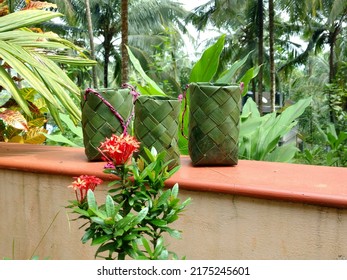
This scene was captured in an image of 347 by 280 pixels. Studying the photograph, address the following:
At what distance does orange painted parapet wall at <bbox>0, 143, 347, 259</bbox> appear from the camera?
112 centimetres

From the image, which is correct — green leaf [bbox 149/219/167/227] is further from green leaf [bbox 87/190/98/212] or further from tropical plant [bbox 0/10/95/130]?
tropical plant [bbox 0/10/95/130]

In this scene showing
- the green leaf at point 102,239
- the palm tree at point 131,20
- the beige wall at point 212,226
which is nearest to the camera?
the green leaf at point 102,239

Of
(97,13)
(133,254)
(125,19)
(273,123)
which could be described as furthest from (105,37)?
(133,254)

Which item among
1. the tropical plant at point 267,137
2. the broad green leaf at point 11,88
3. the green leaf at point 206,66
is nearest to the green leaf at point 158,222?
the broad green leaf at point 11,88

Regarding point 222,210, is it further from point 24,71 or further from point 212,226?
point 24,71

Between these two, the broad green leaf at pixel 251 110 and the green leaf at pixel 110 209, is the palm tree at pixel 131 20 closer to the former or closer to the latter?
the broad green leaf at pixel 251 110

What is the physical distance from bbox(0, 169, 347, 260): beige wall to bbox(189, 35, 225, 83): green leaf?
0.84m

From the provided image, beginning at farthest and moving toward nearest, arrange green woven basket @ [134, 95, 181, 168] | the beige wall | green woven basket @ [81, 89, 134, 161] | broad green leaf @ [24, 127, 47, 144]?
broad green leaf @ [24, 127, 47, 144] → green woven basket @ [81, 89, 134, 161] → green woven basket @ [134, 95, 181, 168] → the beige wall

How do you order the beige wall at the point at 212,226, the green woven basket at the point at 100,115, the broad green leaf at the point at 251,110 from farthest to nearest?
the broad green leaf at the point at 251,110
the green woven basket at the point at 100,115
the beige wall at the point at 212,226

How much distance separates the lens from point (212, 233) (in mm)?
1231

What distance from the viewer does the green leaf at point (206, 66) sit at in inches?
78.4

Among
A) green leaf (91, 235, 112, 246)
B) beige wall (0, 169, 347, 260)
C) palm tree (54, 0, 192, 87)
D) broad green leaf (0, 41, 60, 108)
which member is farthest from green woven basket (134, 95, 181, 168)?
palm tree (54, 0, 192, 87)

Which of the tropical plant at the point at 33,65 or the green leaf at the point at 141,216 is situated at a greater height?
the tropical plant at the point at 33,65
